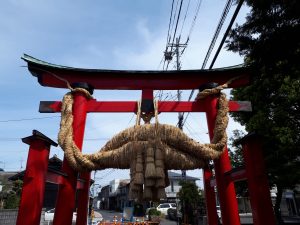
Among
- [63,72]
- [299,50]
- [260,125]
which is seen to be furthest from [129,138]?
[260,125]

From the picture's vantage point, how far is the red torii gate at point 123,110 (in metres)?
3.23

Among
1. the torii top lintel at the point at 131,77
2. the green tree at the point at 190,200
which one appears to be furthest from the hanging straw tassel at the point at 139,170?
the green tree at the point at 190,200

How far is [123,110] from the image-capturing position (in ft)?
16.5

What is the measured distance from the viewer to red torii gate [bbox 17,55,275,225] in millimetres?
3229

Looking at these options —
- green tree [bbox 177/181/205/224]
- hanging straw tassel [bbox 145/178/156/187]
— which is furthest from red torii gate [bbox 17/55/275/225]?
green tree [bbox 177/181/205/224]

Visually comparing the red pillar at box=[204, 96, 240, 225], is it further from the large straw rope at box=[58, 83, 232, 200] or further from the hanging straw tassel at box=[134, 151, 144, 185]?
the hanging straw tassel at box=[134, 151, 144, 185]

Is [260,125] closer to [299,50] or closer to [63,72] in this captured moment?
[299,50]

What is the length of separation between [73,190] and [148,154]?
54.1 inches

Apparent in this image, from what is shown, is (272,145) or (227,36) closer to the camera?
(227,36)

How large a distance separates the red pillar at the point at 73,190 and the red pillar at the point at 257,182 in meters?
2.63

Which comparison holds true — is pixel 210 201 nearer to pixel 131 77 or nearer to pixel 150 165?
pixel 150 165

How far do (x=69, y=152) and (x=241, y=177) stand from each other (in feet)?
8.47

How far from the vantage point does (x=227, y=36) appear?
5250mm

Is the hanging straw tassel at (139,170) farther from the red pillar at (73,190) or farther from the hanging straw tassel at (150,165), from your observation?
the red pillar at (73,190)
